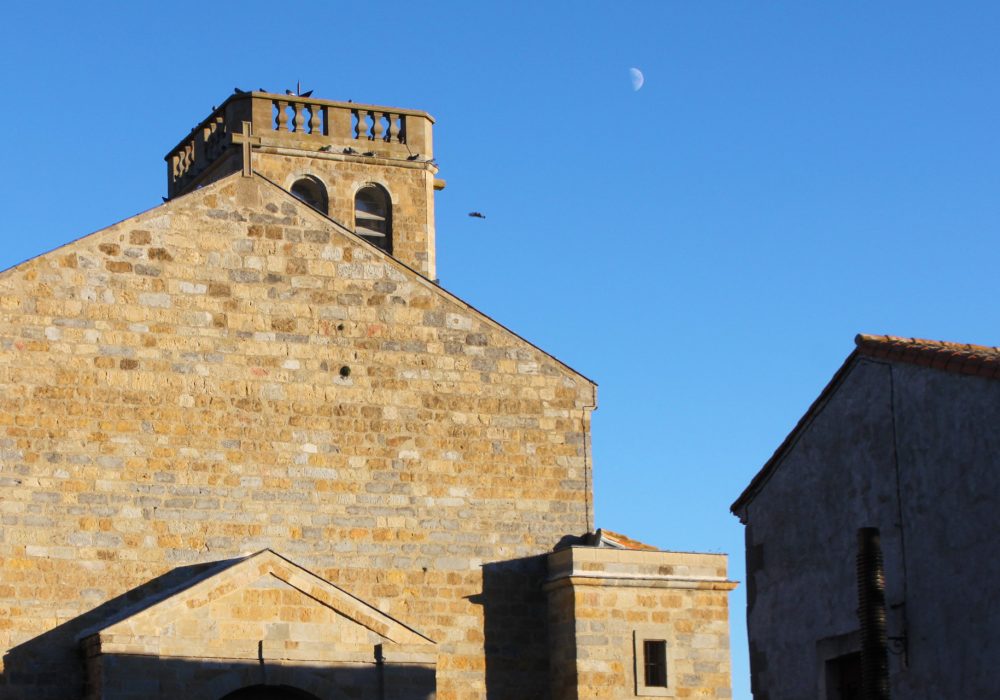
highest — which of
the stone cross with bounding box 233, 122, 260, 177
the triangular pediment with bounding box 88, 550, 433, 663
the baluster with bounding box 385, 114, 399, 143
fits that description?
the baluster with bounding box 385, 114, 399, 143

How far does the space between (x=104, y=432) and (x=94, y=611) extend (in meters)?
1.98

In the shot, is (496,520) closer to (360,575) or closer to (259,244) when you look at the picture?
(360,575)

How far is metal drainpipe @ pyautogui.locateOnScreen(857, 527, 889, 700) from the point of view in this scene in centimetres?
1773

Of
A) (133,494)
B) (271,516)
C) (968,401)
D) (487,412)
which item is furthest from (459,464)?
(968,401)

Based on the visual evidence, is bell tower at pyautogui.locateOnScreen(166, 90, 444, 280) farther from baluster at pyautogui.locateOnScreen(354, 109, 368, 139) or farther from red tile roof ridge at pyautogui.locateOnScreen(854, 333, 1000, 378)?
red tile roof ridge at pyautogui.locateOnScreen(854, 333, 1000, 378)

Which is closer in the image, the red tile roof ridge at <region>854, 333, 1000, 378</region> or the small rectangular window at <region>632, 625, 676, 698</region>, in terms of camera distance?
the red tile roof ridge at <region>854, 333, 1000, 378</region>

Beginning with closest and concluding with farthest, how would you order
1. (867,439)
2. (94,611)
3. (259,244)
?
(867,439)
(94,611)
(259,244)

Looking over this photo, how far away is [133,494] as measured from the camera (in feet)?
71.2

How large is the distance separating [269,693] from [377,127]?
13.4m

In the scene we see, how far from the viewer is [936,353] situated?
18.5 meters

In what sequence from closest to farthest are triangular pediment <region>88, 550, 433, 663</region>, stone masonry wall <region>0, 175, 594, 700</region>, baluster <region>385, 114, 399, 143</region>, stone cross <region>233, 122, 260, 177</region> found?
triangular pediment <region>88, 550, 433, 663</region> → stone masonry wall <region>0, 175, 594, 700</region> → stone cross <region>233, 122, 260, 177</region> → baluster <region>385, 114, 399, 143</region>

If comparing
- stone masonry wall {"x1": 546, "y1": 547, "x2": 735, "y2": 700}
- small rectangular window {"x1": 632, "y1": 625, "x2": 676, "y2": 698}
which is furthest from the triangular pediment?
small rectangular window {"x1": 632, "y1": 625, "x2": 676, "y2": 698}

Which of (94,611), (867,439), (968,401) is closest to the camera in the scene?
(968,401)

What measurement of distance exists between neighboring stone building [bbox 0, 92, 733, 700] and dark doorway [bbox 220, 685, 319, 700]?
51mm
